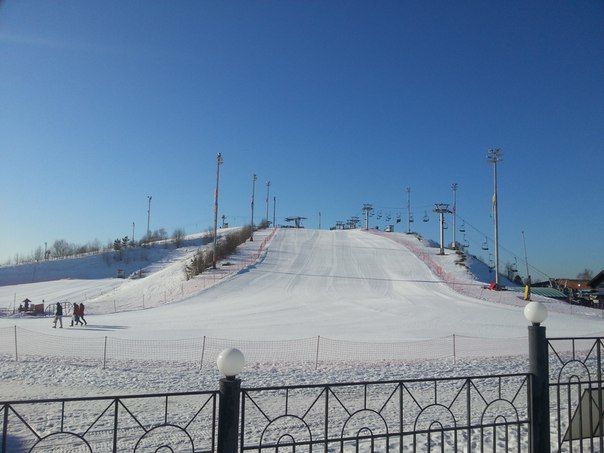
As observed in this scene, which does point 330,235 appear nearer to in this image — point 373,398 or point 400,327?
point 400,327

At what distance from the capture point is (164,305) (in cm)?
2925

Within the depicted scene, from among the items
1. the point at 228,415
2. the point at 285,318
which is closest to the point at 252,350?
the point at 285,318

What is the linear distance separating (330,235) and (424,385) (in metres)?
53.9

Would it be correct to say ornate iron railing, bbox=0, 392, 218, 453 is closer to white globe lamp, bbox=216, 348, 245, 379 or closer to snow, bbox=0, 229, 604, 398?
snow, bbox=0, 229, 604, 398

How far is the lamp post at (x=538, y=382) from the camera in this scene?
4.98m

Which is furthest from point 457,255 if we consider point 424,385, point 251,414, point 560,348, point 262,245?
point 251,414

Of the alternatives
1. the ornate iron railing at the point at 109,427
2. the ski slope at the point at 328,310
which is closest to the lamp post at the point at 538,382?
the ornate iron railing at the point at 109,427

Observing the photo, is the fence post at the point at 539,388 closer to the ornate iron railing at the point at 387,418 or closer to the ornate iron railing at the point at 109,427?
the ornate iron railing at the point at 387,418

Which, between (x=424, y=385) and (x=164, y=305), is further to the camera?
(x=164, y=305)

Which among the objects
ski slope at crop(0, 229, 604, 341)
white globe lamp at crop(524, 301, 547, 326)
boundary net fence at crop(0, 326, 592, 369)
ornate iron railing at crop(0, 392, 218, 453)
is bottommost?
ornate iron railing at crop(0, 392, 218, 453)

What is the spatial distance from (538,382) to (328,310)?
2030 centimetres

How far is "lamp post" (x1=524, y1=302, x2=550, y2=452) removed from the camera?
498cm

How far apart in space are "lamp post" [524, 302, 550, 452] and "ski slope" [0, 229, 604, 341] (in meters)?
12.3

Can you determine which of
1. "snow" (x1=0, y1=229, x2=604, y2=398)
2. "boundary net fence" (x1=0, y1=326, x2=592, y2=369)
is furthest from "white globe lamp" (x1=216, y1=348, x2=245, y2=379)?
"boundary net fence" (x1=0, y1=326, x2=592, y2=369)
